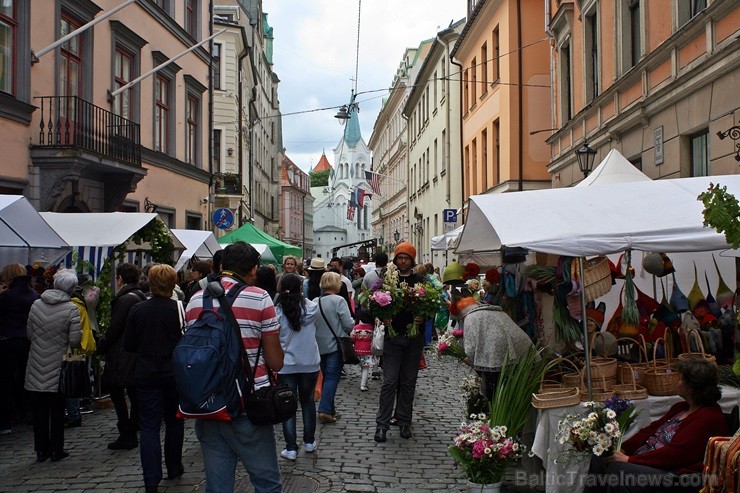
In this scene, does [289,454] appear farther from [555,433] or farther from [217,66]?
[217,66]

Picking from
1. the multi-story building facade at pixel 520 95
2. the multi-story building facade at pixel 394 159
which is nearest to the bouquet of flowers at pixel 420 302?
the multi-story building facade at pixel 520 95

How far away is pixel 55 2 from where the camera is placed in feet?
46.9

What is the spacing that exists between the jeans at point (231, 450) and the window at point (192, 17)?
70.7ft

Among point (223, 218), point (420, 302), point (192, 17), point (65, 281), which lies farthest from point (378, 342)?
point (192, 17)

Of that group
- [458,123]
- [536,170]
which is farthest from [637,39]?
[458,123]

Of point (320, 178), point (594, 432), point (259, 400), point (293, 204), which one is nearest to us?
point (259, 400)

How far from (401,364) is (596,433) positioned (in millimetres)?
3329

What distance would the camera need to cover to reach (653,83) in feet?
43.8

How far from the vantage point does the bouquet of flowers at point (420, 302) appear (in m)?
8.02

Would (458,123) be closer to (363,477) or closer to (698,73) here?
(698,73)

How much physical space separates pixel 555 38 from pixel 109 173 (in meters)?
12.3

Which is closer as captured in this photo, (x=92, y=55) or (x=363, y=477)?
(x=363, y=477)

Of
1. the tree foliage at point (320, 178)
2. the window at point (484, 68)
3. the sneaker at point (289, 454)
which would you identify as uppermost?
the tree foliage at point (320, 178)

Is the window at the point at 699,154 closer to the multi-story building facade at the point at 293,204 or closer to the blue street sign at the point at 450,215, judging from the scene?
the blue street sign at the point at 450,215
